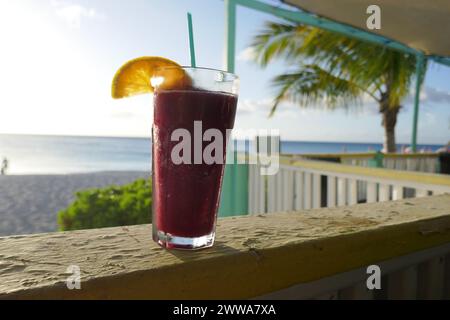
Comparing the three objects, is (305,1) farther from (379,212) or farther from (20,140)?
(20,140)

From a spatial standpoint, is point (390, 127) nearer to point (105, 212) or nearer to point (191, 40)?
point (105, 212)

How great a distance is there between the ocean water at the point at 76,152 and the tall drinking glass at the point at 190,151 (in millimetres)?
18229

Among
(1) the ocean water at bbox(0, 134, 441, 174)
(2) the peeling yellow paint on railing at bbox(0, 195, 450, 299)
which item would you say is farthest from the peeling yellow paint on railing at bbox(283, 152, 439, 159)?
(1) the ocean water at bbox(0, 134, 441, 174)

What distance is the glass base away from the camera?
0.58 meters

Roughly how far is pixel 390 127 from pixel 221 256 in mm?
9857

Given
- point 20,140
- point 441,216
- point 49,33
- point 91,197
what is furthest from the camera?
point 20,140

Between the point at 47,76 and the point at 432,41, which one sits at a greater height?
the point at 47,76

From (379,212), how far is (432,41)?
193 centimetres

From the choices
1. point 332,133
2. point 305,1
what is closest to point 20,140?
point 332,133

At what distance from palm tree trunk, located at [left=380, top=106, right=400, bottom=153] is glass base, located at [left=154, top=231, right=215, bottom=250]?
9769 mm

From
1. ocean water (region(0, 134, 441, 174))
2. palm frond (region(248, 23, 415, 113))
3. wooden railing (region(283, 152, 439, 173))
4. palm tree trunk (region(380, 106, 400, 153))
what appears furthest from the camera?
ocean water (region(0, 134, 441, 174))

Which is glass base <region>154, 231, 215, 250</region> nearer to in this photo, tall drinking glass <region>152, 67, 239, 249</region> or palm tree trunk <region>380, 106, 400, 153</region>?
tall drinking glass <region>152, 67, 239, 249</region>

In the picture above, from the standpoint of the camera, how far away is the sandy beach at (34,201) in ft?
26.5

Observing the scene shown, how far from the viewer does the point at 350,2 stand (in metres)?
2.14
